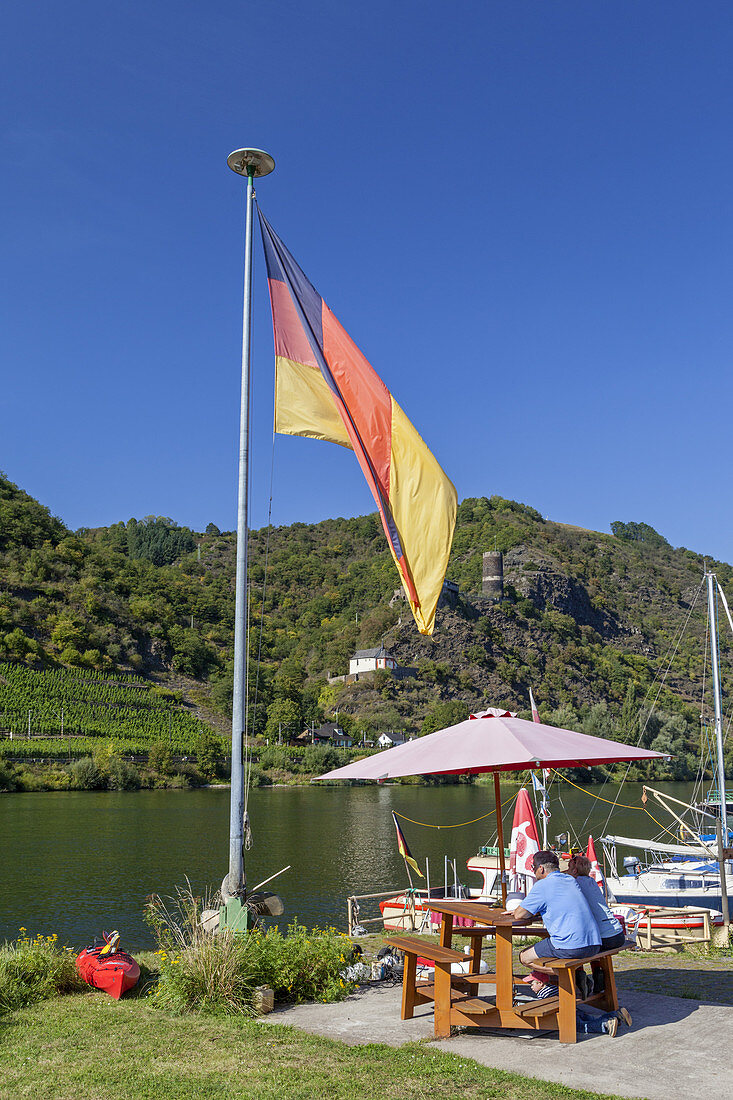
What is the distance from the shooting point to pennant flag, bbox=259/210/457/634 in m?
8.26

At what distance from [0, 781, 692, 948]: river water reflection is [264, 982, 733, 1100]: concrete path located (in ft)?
46.4

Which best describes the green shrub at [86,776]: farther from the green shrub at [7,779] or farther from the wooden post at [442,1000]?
the wooden post at [442,1000]

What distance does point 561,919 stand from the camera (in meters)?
6.60

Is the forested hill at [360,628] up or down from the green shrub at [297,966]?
→ up

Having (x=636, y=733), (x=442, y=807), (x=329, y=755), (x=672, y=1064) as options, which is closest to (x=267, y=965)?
(x=672, y=1064)

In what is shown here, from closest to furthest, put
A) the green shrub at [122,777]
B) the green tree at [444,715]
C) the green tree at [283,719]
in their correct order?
the green shrub at [122,777]
the green tree at [283,719]
the green tree at [444,715]

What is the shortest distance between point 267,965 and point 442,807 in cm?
5567

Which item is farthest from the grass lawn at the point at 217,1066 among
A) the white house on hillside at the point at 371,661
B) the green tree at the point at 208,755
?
the white house on hillside at the point at 371,661

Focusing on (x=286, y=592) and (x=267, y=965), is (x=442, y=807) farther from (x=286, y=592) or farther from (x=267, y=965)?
(x=286, y=592)

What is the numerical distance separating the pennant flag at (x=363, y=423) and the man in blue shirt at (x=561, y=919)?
2.40 metres

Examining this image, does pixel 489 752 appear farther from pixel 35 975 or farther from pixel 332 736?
pixel 332 736

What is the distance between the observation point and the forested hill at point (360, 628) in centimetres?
11031

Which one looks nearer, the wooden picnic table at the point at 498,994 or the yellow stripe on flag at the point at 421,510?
the wooden picnic table at the point at 498,994

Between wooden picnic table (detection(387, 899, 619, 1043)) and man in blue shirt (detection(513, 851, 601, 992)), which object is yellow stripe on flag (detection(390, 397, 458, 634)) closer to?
man in blue shirt (detection(513, 851, 601, 992))
